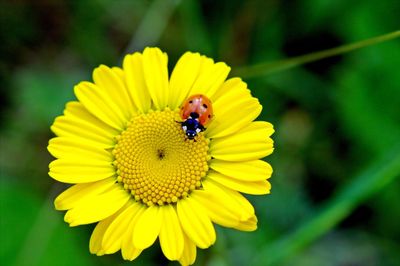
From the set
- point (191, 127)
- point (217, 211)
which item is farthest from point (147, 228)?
point (191, 127)

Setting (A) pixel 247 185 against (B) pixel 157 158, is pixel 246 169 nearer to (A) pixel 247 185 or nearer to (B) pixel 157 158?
(A) pixel 247 185

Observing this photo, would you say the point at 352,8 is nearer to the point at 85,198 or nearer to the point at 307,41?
the point at 307,41

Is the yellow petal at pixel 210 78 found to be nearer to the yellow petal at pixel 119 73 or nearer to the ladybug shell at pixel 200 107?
the ladybug shell at pixel 200 107

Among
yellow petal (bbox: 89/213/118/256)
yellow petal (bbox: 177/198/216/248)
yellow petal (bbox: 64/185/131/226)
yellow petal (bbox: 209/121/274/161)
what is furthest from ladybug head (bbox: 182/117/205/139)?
yellow petal (bbox: 89/213/118/256)

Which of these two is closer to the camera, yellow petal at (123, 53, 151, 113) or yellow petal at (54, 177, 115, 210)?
yellow petal at (54, 177, 115, 210)

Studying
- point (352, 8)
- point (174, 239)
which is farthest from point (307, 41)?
point (174, 239)

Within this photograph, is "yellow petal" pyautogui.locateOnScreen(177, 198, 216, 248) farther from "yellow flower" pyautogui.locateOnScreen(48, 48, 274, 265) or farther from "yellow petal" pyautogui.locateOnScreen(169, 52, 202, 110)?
"yellow petal" pyautogui.locateOnScreen(169, 52, 202, 110)

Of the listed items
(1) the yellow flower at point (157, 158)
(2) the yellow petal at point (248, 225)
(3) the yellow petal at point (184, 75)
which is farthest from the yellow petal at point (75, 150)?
(2) the yellow petal at point (248, 225)
